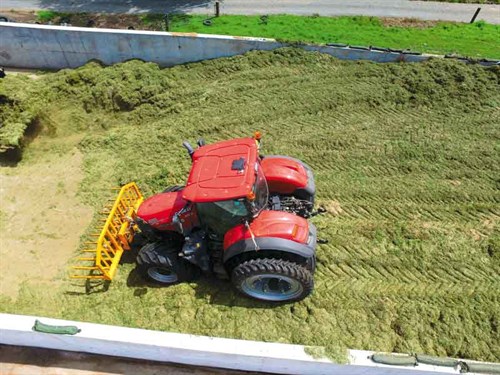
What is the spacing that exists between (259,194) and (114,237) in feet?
7.40

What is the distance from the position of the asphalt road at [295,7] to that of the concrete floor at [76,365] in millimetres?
11777

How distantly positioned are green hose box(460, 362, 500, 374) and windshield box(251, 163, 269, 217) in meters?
2.68

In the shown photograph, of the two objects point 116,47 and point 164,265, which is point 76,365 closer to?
point 164,265

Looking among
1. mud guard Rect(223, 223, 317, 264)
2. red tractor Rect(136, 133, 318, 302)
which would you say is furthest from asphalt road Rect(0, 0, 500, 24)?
mud guard Rect(223, 223, 317, 264)

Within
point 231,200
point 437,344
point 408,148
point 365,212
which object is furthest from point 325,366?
point 408,148

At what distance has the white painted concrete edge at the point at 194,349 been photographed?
415 centimetres

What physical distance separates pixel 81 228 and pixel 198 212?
2.68 metres

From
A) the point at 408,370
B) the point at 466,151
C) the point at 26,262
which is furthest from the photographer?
the point at 466,151

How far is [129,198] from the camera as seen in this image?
238 inches

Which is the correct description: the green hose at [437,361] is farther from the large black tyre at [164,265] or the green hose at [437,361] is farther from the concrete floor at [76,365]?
the large black tyre at [164,265]

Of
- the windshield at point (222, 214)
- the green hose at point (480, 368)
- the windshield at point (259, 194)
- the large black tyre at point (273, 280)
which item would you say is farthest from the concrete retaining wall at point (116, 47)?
the green hose at point (480, 368)

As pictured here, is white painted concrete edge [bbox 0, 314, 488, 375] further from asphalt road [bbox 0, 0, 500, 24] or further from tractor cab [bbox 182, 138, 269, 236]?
asphalt road [bbox 0, 0, 500, 24]

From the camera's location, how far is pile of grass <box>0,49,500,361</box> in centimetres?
490

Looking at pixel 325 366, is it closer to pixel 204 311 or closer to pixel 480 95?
pixel 204 311
